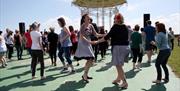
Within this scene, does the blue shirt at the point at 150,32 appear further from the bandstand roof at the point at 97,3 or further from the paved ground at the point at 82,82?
the bandstand roof at the point at 97,3

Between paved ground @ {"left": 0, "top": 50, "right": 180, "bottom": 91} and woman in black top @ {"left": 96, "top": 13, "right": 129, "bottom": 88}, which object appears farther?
paved ground @ {"left": 0, "top": 50, "right": 180, "bottom": 91}

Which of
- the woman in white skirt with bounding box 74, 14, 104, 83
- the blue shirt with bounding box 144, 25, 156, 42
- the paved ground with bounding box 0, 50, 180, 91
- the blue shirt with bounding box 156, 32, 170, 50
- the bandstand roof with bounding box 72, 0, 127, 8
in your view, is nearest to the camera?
the paved ground with bounding box 0, 50, 180, 91

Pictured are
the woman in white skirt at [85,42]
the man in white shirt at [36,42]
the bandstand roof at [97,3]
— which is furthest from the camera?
the bandstand roof at [97,3]

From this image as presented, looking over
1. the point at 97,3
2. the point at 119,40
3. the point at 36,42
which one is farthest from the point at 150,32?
the point at 97,3

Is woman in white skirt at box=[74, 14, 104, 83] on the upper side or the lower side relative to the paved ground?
upper

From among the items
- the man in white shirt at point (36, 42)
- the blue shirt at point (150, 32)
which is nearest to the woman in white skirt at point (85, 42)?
the man in white shirt at point (36, 42)

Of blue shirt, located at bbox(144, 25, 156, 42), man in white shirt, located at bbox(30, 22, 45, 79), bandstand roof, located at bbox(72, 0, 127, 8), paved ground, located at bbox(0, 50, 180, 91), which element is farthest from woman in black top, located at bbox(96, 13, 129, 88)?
bandstand roof, located at bbox(72, 0, 127, 8)

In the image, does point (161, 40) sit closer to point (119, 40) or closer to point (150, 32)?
point (119, 40)

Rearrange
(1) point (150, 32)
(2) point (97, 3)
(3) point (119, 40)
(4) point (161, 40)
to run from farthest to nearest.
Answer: (2) point (97, 3) → (1) point (150, 32) → (4) point (161, 40) → (3) point (119, 40)

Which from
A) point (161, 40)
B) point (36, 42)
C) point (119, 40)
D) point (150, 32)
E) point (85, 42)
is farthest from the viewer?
point (150, 32)

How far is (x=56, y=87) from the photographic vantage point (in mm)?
10312

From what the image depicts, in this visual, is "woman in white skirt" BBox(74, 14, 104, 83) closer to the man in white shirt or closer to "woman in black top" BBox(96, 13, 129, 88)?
"woman in black top" BBox(96, 13, 129, 88)

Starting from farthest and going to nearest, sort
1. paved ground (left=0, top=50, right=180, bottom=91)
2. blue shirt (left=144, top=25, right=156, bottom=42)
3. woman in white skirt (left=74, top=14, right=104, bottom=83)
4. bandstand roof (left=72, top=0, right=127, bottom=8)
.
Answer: bandstand roof (left=72, top=0, right=127, bottom=8) → blue shirt (left=144, top=25, right=156, bottom=42) → woman in white skirt (left=74, top=14, right=104, bottom=83) → paved ground (left=0, top=50, right=180, bottom=91)

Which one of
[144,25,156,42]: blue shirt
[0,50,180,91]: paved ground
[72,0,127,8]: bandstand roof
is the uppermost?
[72,0,127,8]: bandstand roof
